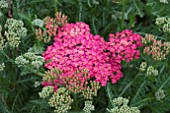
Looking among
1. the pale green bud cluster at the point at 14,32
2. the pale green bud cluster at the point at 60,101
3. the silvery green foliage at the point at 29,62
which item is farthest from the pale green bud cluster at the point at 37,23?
the pale green bud cluster at the point at 60,101

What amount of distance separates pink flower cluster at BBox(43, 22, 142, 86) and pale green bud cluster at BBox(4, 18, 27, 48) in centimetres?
24

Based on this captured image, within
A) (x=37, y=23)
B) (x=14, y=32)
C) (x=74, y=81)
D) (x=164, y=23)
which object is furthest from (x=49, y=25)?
(x=164, y=23)

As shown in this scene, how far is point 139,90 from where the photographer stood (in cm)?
301

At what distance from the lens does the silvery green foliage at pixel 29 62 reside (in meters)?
2.66

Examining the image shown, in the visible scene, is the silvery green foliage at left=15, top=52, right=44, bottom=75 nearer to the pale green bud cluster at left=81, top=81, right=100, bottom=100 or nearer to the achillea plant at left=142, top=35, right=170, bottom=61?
the pale green bud cluster at left=81, top=81, right=100, bottom=100

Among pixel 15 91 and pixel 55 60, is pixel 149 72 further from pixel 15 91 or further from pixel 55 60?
pixel 15 91

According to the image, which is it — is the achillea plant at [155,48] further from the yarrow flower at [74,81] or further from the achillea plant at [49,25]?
the achillea plant at [49,25]

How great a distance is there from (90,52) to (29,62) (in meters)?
0.45

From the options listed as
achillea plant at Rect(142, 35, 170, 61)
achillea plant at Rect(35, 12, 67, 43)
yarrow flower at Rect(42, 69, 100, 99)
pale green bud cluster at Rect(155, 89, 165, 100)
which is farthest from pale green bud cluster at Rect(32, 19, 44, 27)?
pale green bud cluster at Rect(155, 89, 165, 100)

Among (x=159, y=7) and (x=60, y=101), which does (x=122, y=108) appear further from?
(x=159, y=7)

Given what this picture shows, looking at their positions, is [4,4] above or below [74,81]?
above

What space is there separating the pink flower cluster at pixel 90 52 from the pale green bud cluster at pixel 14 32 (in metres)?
0.24

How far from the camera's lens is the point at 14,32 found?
291cm

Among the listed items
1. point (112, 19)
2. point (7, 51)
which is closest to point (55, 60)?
point (7, 51)
